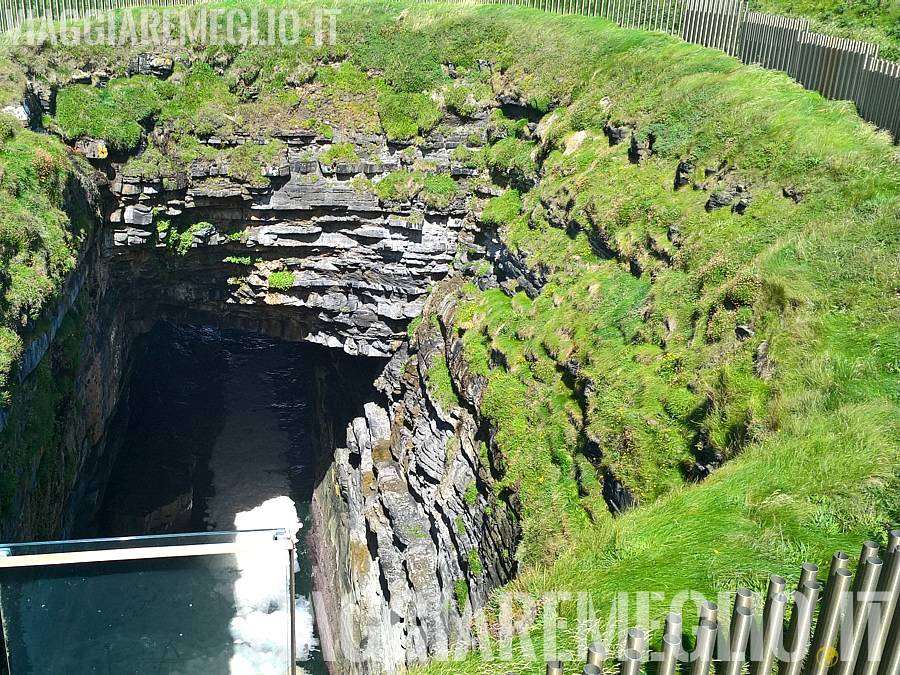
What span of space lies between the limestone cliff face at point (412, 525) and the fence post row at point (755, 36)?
34.0 feet

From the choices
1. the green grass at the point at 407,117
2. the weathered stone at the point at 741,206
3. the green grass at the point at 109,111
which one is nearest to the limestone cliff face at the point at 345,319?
the green grass at the point at 407,117

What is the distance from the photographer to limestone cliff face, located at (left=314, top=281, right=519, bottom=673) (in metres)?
15.9

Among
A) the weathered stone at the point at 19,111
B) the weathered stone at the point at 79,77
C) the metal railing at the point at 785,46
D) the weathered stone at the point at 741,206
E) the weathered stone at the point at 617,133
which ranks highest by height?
the metal railing at the point at 785,46

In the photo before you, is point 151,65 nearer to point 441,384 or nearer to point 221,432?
point 441,384

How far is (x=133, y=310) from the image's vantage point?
88.4ft

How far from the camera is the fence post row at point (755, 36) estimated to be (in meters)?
13.9

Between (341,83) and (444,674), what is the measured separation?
78.9ft

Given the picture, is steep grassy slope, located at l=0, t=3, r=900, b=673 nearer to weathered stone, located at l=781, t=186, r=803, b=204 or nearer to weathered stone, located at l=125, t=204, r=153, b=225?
weathered stone, located at l=781, t=186, r=803, b=204

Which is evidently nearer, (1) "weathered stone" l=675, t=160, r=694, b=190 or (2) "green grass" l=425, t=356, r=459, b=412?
(1) "weathered stone" l=675, t=160, r=694, b=190

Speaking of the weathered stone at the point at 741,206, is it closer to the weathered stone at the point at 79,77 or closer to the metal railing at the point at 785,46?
the metal railing at the point at 785,46

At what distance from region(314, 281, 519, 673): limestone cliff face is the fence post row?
10368mm

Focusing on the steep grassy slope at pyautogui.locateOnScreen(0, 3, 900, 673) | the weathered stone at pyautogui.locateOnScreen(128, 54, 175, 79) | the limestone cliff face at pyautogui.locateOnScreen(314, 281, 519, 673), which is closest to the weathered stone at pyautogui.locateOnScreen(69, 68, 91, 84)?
the steep grassy slope at pyautogui.locateOnScreen(0, 3, 900, 673)

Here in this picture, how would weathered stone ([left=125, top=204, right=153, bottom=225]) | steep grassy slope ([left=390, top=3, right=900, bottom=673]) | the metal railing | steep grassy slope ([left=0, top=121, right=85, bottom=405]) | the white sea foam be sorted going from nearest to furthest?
steep grassy slope ([left=390, top=3, right=900, bottom=673]), steep grassy slope ([left=0, top=121, right=85, bottom=405]), the metal railing, weathered stone ([left=125, top=204, right=153, bottom=225]), the white sea foam

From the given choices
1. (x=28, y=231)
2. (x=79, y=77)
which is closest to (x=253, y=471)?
(x=79, y=77)
